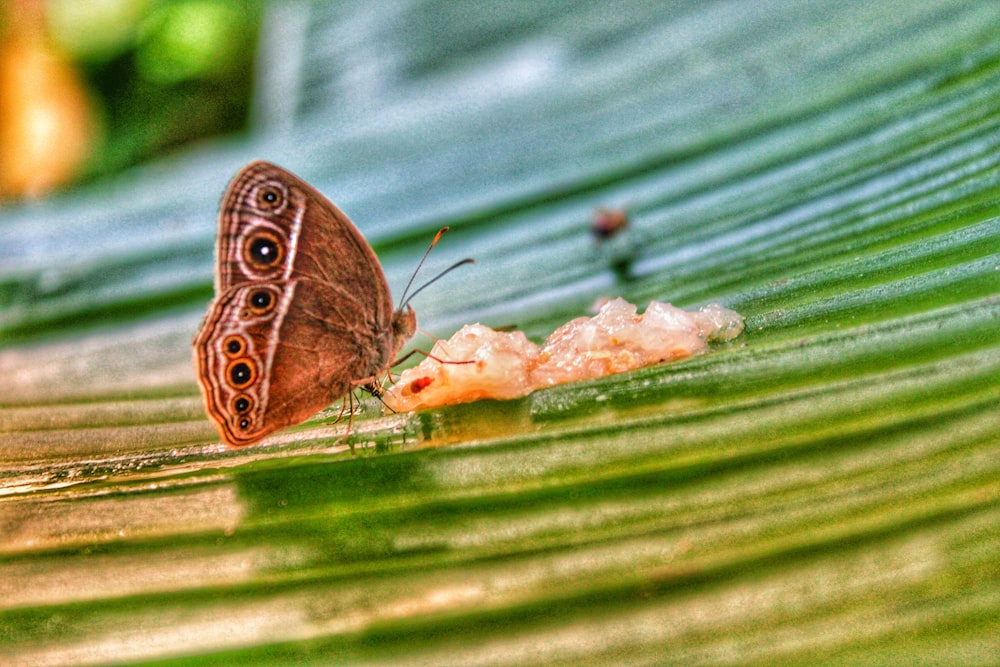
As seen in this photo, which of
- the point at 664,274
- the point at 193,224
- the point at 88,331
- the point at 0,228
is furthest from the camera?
the point at 0,228

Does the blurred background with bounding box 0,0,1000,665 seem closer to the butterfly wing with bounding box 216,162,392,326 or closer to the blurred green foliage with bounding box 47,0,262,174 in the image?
the butterfly wing with bounding box 216,162,392,326

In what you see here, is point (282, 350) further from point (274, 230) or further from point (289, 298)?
point (274, 230)

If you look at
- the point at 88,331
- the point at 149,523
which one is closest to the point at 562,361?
the point at 149,523

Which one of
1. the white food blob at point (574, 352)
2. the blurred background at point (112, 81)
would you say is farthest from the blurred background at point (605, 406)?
the blurred background at point (112, 81)

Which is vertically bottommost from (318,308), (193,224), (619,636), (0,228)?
(619,636)

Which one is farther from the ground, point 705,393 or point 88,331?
point 88,331

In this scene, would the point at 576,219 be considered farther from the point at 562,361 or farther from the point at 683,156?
the point at 562,361

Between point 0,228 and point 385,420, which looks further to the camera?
point 0,228
